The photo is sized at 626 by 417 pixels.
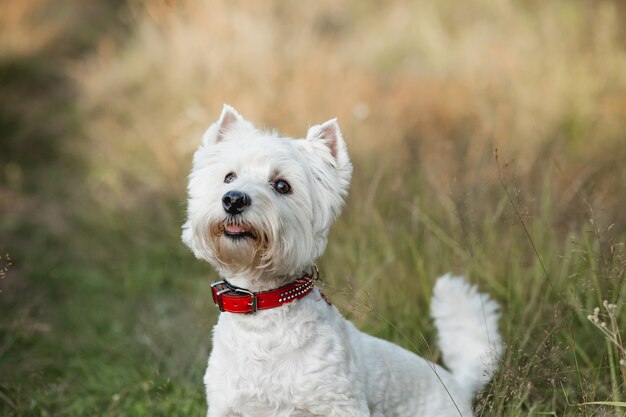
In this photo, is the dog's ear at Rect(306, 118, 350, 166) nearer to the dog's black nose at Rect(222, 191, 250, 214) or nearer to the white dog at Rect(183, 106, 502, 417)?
the white dog at Rect(183, 106, 502, 417)

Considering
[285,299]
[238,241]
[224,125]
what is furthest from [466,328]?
[224,125]

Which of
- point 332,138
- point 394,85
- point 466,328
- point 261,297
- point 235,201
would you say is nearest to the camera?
point 235,201

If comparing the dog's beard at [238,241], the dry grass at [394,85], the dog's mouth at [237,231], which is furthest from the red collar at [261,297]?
the dry grass at [394,85]

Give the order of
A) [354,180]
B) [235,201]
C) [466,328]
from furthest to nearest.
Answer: [354,180] → [466,328] → [235,201]

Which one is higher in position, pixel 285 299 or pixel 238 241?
pixel 238 241

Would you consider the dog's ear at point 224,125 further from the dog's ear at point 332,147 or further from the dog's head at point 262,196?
the dog's ear at point 332,147

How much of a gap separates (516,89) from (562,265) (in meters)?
3.50

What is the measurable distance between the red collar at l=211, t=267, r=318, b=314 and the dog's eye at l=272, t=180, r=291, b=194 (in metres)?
0.38

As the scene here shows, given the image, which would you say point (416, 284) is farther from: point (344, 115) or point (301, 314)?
point (344, 115)

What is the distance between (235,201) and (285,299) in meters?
0.48

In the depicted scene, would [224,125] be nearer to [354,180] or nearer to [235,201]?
[235,201]

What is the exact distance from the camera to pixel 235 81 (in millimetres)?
8867

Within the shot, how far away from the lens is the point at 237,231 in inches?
114

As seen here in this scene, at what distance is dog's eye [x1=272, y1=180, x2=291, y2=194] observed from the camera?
10.2ft
